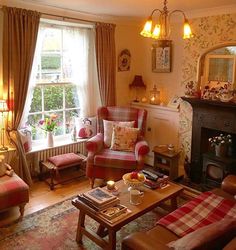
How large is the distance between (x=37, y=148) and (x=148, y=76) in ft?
7.59

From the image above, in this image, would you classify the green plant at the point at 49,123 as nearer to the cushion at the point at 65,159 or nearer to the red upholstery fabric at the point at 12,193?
the cushion at the point at 65,159

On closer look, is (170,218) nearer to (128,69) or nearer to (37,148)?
(37,148)

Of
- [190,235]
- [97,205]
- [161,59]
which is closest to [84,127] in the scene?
[161,59]

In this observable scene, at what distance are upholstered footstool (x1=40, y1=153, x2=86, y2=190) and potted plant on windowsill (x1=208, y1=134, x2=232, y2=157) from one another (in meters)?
1.91

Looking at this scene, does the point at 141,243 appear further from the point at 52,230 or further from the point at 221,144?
the point at 221,144

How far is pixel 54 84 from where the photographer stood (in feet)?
13.9

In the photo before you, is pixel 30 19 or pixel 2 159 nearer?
pixel 2 159

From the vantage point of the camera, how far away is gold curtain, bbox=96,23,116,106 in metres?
4.36

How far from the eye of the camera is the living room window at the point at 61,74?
159 inches

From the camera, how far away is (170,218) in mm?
2352

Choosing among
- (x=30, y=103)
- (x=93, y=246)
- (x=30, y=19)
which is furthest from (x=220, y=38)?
(x=93, y=246)

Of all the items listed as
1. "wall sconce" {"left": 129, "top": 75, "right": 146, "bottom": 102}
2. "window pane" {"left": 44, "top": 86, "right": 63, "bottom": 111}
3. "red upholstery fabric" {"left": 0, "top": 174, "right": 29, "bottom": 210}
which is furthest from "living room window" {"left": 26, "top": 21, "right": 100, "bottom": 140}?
"red upholstery fabric" {"left": 0, "top": 174, "right": 29, "bottom": 210}

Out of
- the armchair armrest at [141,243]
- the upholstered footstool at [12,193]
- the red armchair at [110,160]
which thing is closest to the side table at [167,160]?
the red armchair at [110,160]

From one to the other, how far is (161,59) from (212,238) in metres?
3.44
